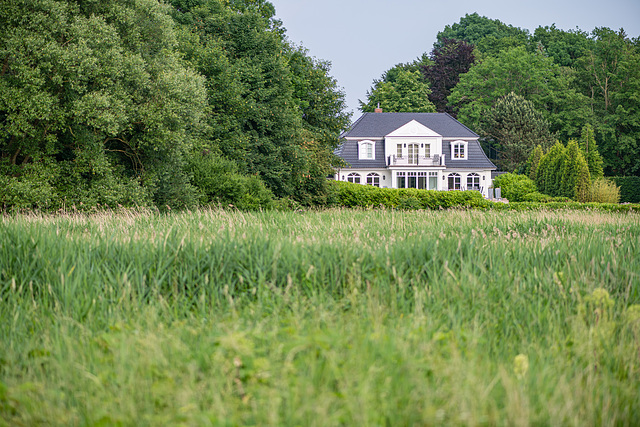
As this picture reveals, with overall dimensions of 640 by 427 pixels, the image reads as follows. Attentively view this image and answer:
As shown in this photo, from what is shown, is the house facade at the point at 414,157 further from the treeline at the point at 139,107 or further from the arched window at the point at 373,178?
the treeline at the point at 139,107

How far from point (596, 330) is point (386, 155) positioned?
40.8 metres

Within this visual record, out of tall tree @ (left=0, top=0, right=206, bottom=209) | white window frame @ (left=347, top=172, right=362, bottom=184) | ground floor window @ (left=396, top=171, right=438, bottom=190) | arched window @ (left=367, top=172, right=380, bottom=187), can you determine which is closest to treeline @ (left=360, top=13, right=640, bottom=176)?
ground floor window @ (left=396, top=171, right=438, bottom=190)

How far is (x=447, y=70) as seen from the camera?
60719 mm

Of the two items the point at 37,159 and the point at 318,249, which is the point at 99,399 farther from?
the point at 37,159

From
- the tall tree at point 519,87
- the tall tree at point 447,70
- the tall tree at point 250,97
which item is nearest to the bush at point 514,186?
the tall tree at point 519,87

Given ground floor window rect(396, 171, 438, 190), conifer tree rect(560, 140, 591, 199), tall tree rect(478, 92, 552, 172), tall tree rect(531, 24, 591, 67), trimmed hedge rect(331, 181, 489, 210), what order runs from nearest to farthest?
trimmed hedge rect(331, 181, 489, 210) → conifer tree rect(560, 140, 591, 199) → ground floor window rect(396, 171, 438, 190) → tall tree rect(478, 92, 552, 172) → tall tree rect(531, 24, 591, 67)

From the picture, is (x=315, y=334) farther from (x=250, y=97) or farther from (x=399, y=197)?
(x=399, y=197)

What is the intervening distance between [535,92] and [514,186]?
24339mm

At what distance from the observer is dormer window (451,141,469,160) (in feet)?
146

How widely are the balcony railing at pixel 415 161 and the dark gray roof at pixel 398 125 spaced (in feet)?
7.73

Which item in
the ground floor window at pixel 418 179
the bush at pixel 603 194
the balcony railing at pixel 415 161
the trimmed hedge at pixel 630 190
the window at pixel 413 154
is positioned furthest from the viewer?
the ground floor window at pixel 418 179

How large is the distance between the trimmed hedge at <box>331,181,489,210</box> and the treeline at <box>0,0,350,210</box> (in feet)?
13.2

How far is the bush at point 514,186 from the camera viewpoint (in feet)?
115

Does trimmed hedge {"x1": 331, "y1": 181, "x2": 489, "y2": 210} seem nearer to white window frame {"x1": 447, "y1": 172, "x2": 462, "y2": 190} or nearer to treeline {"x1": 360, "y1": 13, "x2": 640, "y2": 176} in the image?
white window frame {"x1": 447, "y1": 172, "x2": 462, "y2": 190}
